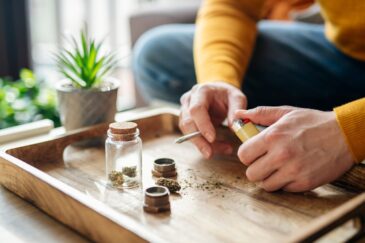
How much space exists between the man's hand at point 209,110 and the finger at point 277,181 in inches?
5.9

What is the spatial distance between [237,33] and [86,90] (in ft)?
1.41

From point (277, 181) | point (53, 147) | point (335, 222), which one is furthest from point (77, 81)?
point (335, 222)

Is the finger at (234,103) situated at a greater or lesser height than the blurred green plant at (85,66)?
lesser

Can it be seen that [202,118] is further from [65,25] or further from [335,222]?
[65,25]

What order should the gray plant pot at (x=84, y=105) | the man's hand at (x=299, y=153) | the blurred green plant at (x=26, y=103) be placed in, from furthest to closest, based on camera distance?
the blurred green plant at (x=26, y=103), the gray plant pot at (x=84, y=105), the man's hand at (x=299, y=153)

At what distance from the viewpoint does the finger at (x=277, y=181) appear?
2.54ft

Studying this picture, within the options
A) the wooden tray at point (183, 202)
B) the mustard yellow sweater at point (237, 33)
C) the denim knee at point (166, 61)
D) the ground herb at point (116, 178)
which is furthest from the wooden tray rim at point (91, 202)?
the denim knee at point (166, 61)

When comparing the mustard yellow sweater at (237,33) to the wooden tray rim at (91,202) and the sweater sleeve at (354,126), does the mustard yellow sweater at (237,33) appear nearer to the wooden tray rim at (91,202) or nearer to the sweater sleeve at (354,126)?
the sweater sleeve at (354,126)

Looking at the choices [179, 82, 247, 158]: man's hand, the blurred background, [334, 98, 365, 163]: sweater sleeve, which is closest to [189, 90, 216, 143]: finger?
[179, 82, 247, 158]: man's hand

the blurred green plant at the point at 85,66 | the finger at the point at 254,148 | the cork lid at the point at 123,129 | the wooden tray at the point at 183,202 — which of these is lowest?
the wooden tray at the point at 183,202

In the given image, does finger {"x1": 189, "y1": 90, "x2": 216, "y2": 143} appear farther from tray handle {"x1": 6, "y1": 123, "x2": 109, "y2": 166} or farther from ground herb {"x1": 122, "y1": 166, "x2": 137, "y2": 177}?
tray handle {"x1": 6, "y1": 123, "x2": 109, "y2": 166}

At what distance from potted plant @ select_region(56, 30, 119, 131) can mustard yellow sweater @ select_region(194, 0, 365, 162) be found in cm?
22

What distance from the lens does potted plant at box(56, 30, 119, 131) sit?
1098 mm

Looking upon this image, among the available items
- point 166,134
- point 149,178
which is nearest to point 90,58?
point 166,134
